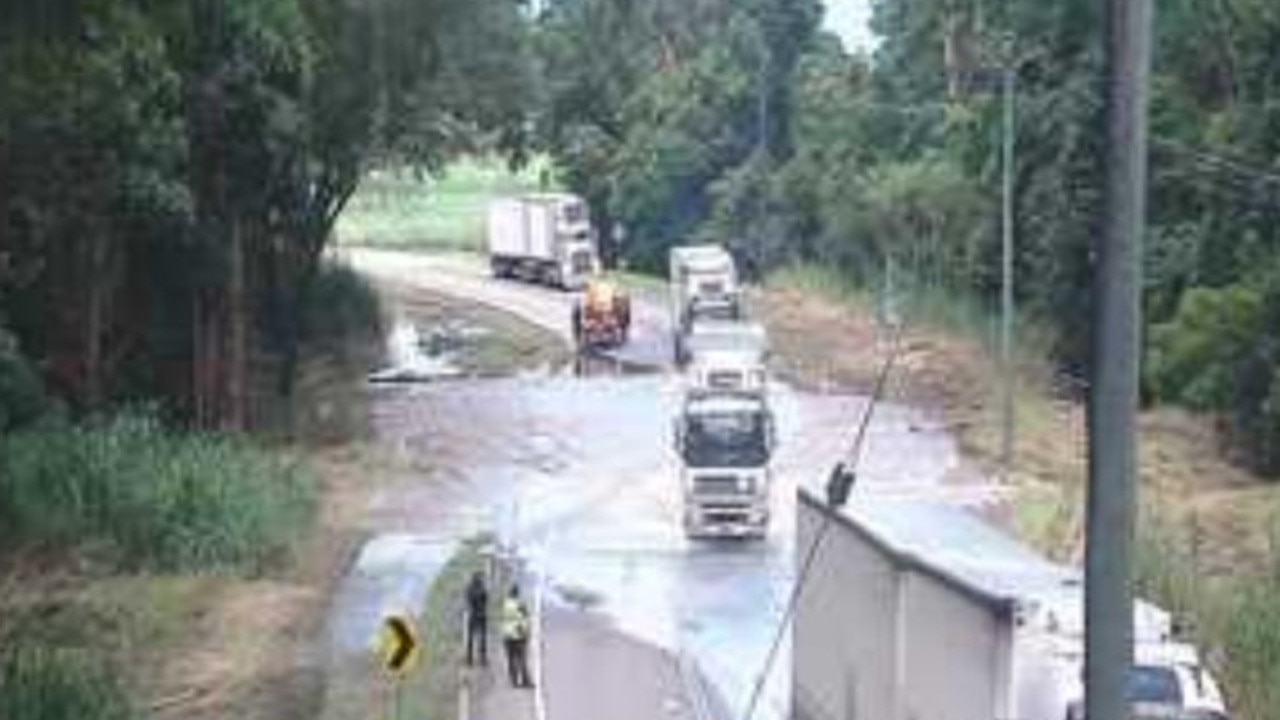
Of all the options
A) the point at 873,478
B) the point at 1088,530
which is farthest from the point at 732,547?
the point at 1088,530

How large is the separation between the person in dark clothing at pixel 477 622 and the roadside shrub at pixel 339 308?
4092cm

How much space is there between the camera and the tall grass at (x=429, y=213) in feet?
447

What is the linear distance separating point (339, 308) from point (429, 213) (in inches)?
2924

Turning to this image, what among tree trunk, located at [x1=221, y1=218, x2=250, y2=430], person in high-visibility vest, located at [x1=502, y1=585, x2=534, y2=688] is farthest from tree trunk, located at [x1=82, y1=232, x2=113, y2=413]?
person in high-visibility vest, located at [x1=502, y1=585, x2=534, y2=688]

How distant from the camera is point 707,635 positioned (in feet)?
141

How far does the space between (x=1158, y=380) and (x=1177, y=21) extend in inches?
439

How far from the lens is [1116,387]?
295 inches

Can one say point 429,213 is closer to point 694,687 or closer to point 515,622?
point 694,687

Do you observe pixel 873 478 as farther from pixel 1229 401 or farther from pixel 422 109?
pixel 422 109

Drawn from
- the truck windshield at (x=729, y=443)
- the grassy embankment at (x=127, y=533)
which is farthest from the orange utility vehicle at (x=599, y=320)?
the truck windshield at (x=729, y=443)

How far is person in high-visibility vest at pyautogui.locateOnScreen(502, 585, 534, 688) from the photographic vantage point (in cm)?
3662

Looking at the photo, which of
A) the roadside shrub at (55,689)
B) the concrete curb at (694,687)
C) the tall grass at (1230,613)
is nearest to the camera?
the roadside shrub at (55,689)

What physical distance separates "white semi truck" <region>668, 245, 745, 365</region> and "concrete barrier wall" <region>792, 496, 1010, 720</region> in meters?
51.2

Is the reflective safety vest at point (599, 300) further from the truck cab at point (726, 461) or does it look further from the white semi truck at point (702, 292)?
the truck cab at point (726, 461)
